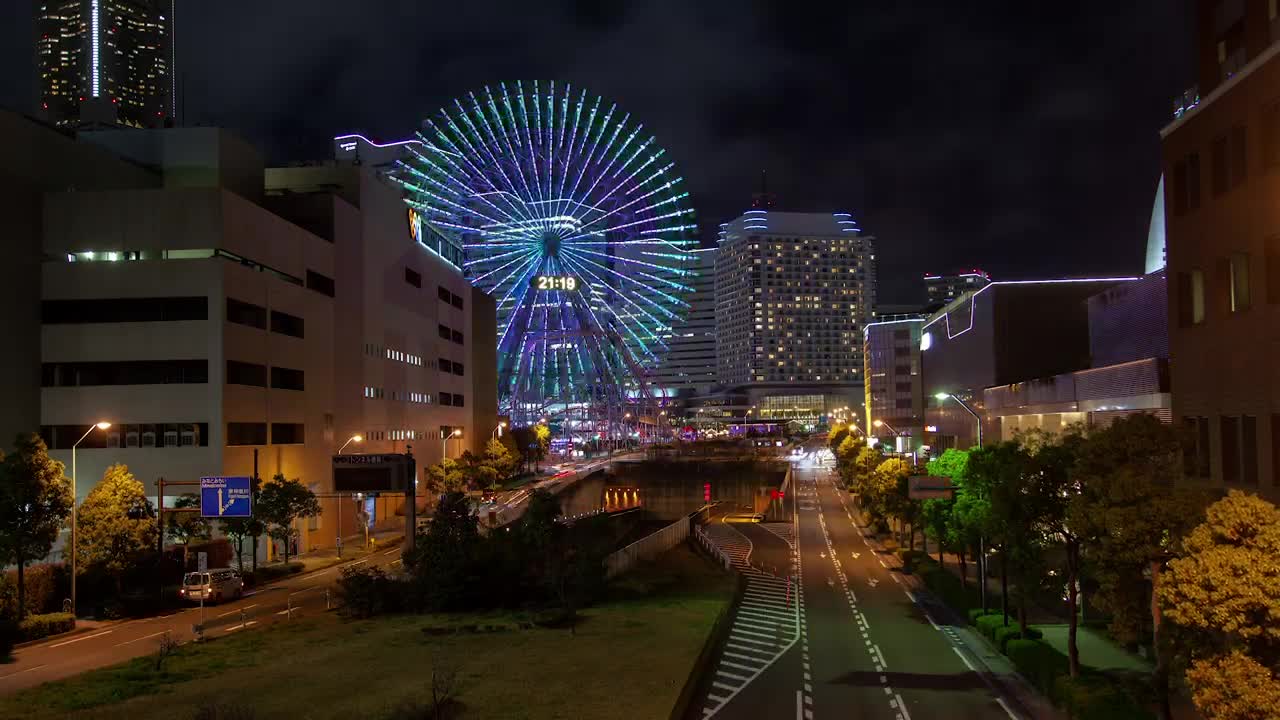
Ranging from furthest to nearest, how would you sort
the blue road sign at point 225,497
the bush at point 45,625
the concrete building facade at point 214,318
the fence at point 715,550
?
the fence at point 715,550 → the concrete building facade at point 214,318 → the blue road sign at point 225,497 → the bush at point 45,625

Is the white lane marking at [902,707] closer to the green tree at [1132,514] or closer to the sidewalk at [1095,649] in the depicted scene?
the green tree at [1132,514]

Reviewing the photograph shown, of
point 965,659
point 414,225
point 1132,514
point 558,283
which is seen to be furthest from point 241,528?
point 558,283

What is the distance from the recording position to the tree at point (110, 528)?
4028cm

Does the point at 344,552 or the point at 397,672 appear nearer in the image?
the point at 397,672

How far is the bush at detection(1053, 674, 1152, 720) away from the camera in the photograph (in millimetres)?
21594

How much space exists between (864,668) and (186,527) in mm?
33841

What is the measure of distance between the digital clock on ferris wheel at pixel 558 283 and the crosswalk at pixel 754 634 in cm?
4969

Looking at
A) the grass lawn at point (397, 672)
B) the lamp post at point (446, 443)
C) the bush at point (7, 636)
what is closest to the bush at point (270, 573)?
the grass lawn at point (397, 672)

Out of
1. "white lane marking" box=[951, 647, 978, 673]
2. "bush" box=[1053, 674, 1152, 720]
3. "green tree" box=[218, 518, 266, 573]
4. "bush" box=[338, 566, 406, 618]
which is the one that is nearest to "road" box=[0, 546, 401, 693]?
"bush" box=[338, 566, 406, 618]

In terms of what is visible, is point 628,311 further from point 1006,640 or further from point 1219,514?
point 1219,514

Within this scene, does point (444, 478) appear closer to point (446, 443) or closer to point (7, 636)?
point (446, 443)

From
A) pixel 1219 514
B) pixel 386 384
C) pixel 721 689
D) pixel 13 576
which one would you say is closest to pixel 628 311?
pixel 386 384

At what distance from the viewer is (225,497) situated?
4403 cm

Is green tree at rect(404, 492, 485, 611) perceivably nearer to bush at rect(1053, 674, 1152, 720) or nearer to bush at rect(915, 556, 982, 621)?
bush at rect(915, 556, 982, 621)
